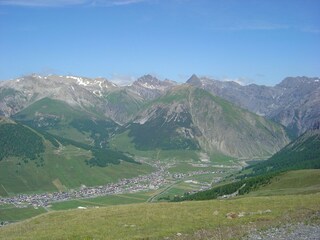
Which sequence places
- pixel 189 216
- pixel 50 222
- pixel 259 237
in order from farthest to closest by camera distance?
pixel 50 222 → pixel 189 216 → pixel 259 237

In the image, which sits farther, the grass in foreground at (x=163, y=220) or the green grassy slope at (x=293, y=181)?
the green grassy slope at (x=293, y=181)

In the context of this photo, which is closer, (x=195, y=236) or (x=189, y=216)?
(x=195, y=236)

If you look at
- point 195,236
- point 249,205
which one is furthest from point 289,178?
point 195,236

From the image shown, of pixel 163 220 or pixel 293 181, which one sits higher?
pixel 163 220

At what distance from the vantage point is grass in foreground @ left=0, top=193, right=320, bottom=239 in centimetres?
5844

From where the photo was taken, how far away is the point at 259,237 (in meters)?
48.3

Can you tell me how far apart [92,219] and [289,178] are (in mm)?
92671

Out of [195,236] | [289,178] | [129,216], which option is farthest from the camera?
[289,178]

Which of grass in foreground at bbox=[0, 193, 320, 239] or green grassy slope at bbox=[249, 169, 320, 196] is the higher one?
grass in foreground at bbox=[0, 193, 320, 239]

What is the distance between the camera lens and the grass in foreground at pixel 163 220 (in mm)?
58438

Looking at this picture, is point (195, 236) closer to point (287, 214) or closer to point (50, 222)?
point (287, 214)

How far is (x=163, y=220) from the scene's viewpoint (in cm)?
6694

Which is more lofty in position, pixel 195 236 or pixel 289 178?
pixel 195 236

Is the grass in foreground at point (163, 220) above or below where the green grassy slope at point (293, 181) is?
above
